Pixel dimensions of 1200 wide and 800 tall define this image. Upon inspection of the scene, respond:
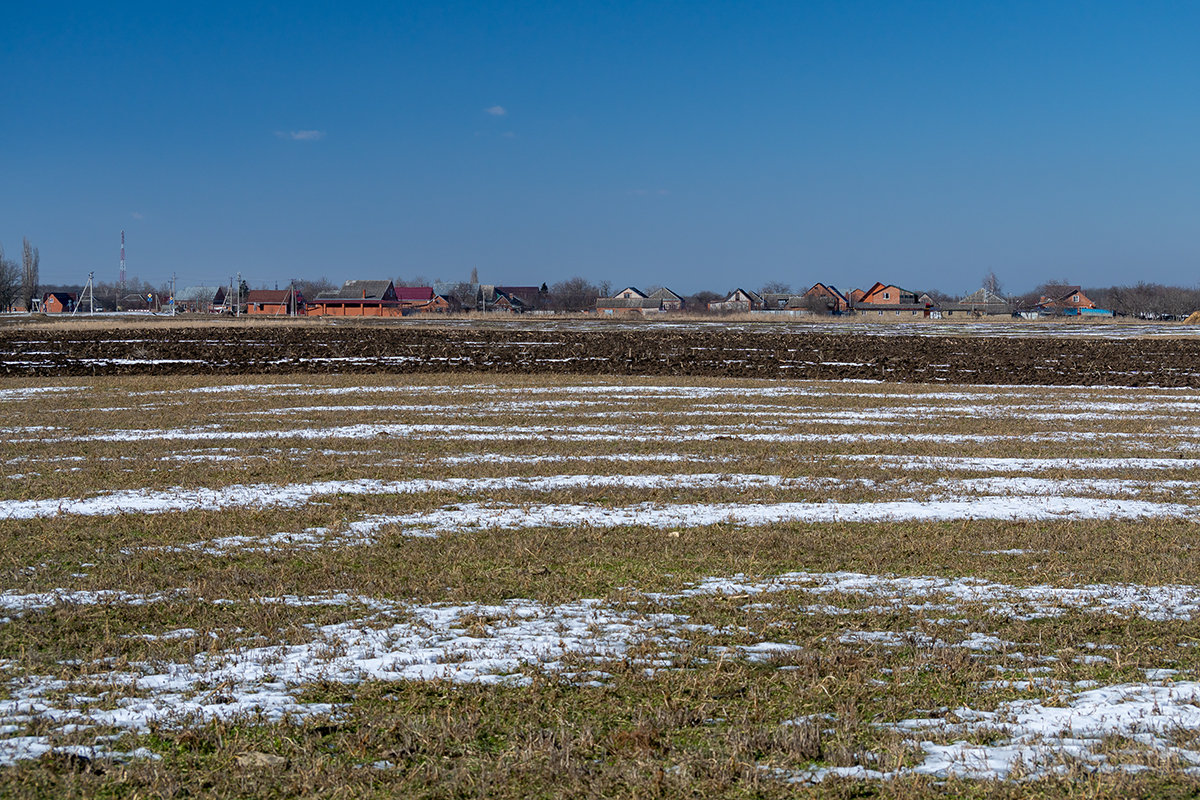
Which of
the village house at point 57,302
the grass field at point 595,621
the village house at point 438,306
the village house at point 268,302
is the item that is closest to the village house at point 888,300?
the village house at point 438,306

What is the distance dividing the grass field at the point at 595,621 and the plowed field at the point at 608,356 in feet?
59.5

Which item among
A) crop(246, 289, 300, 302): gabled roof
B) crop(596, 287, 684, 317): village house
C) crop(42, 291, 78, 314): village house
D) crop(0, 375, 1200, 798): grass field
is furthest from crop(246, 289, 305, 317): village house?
crop(0, 375, 1200, 798): grass field

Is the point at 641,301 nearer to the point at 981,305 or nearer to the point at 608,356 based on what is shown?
the point at 981,305

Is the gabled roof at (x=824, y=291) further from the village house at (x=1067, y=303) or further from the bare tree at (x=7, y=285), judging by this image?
the bare tree at (x=7, y=285)

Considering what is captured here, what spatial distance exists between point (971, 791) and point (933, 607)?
319 cm

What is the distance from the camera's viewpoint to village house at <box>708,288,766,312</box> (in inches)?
6934

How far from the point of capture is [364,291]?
149m

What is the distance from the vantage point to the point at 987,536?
1028cm

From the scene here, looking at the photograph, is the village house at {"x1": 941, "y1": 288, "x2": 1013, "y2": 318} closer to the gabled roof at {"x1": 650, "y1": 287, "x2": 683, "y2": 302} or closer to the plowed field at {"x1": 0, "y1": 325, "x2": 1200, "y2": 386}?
the gabled roof at {"x1": 650, "y1": 287, "x2": 683, "y2": 302}

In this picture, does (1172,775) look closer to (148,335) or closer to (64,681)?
(64,681)

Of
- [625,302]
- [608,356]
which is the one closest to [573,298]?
[625,302]

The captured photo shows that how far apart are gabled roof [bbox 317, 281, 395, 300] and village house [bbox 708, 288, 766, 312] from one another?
190ft

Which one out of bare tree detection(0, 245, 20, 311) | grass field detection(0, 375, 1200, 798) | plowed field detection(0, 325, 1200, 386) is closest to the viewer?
grass field detection(0, 375, 1200, 798)

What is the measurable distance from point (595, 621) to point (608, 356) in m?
33.1
